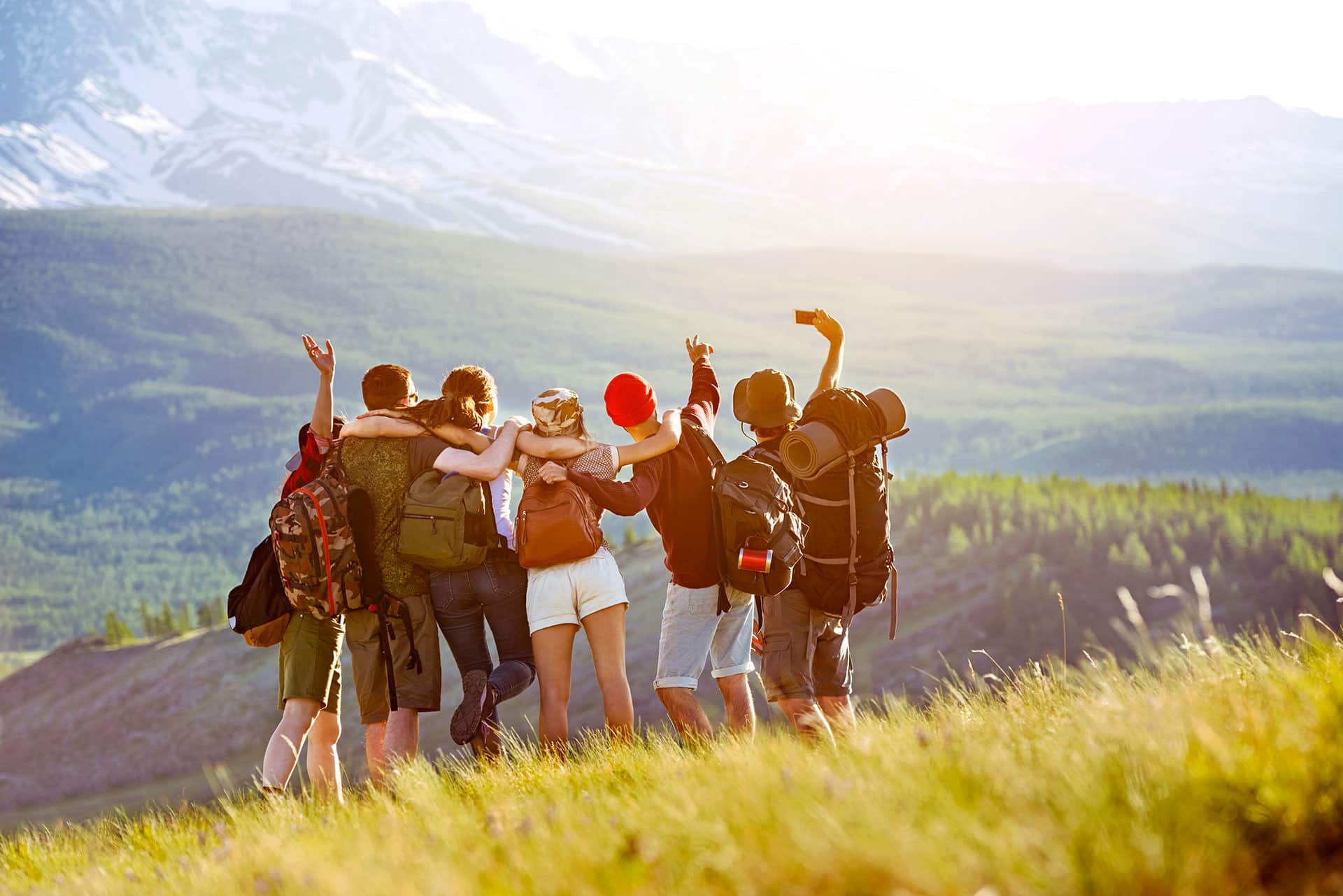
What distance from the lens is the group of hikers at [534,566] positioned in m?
5.96

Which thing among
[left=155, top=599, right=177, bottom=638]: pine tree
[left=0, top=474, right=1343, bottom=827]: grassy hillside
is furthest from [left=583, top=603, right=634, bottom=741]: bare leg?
[left=155, top=599, right=177, bottom=638]: pine tree

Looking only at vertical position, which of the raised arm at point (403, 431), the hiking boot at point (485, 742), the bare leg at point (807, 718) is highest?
the raised arm at point (403, 431)

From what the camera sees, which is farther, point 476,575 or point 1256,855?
point 476,575

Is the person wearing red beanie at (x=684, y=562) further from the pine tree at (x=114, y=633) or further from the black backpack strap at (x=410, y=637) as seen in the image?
the pine tree at (x=114, y=633)

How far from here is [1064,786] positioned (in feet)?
11.5

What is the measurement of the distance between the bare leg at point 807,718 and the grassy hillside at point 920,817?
19 centimetres

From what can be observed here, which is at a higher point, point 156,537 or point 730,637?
point 730,637

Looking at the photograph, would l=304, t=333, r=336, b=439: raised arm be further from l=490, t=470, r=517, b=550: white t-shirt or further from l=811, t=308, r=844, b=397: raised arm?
l=811, t=308, r=844, b=397: raised arm

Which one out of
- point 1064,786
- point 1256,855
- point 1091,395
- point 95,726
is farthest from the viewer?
point 1091,395

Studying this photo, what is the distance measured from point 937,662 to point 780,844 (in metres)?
23.0

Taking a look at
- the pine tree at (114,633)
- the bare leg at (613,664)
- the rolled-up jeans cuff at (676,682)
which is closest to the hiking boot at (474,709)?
the bare leg at (613,664)

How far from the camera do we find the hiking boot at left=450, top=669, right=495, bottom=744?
19.9 ft

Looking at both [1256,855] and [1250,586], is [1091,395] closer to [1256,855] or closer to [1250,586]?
[1250,586]

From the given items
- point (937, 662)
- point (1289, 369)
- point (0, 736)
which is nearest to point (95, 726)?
point (0, 736)
